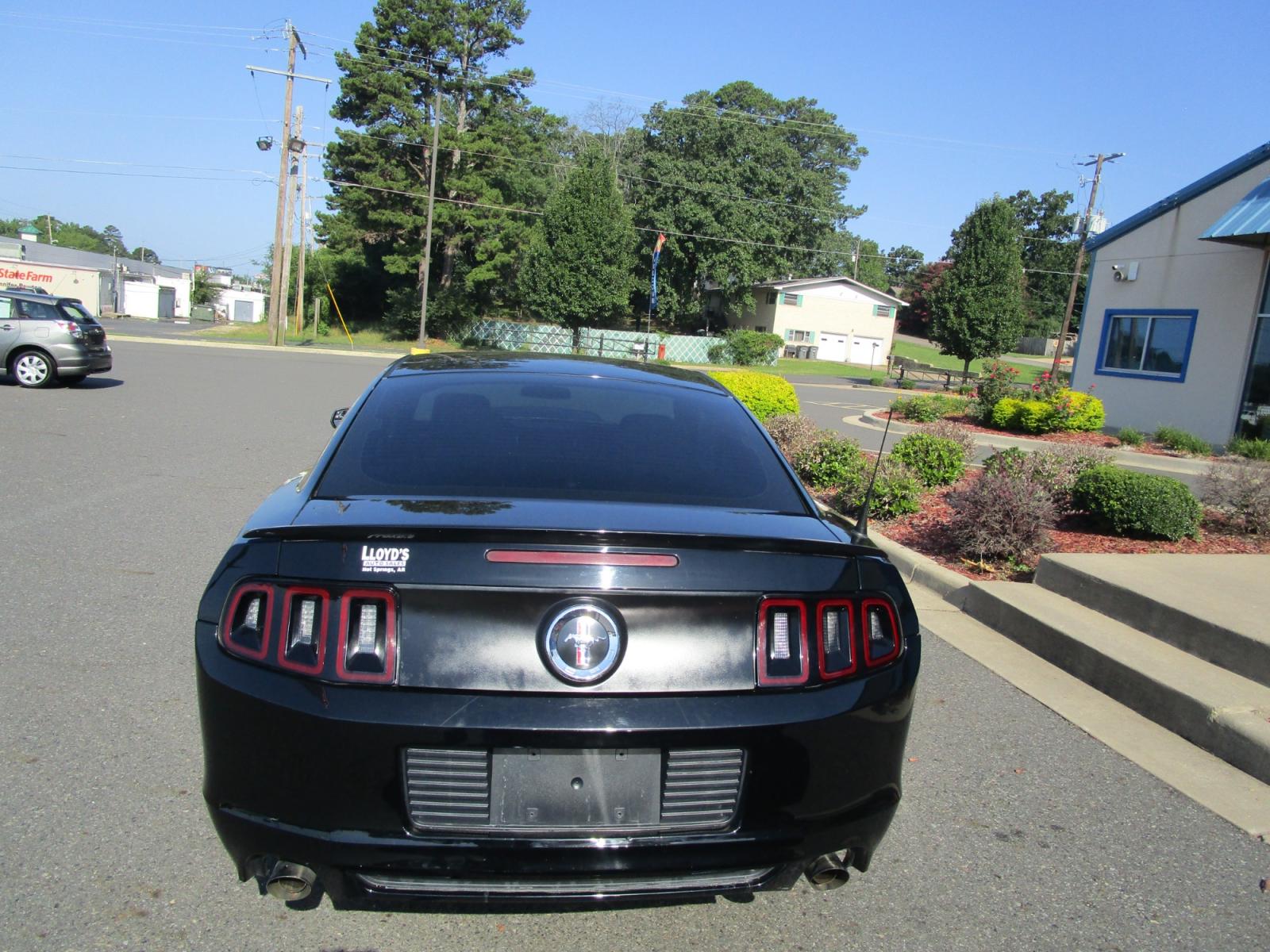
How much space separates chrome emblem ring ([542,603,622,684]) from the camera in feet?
7.11

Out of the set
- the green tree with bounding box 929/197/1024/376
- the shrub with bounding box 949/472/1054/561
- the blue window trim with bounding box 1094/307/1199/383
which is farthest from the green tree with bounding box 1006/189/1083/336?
the shrub with bounding box 949/472/1054/561

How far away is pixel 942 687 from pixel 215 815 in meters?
3.54

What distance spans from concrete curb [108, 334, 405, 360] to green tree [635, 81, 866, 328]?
25.4 metres

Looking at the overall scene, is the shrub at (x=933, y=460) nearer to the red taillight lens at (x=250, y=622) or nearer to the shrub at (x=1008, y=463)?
the shrub at (x=1008, y=463)

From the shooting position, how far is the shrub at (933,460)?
902 cm

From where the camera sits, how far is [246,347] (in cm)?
3691

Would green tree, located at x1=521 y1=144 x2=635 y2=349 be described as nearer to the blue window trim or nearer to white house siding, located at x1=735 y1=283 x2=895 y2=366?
white house siding, located at x1=735 y1=283 x2=895 y2=366

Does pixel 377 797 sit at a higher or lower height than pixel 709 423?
lower

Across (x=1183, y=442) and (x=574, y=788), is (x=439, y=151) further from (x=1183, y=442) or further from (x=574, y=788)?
(x=574, y=788)

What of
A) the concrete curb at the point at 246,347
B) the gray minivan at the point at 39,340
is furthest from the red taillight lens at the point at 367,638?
the concrete curb at the point at 246,347

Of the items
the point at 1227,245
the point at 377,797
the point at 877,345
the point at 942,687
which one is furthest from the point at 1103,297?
the point at 877,345

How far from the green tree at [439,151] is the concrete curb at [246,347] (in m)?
9.73

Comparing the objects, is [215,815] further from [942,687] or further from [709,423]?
[942,687]

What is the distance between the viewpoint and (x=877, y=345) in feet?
216
